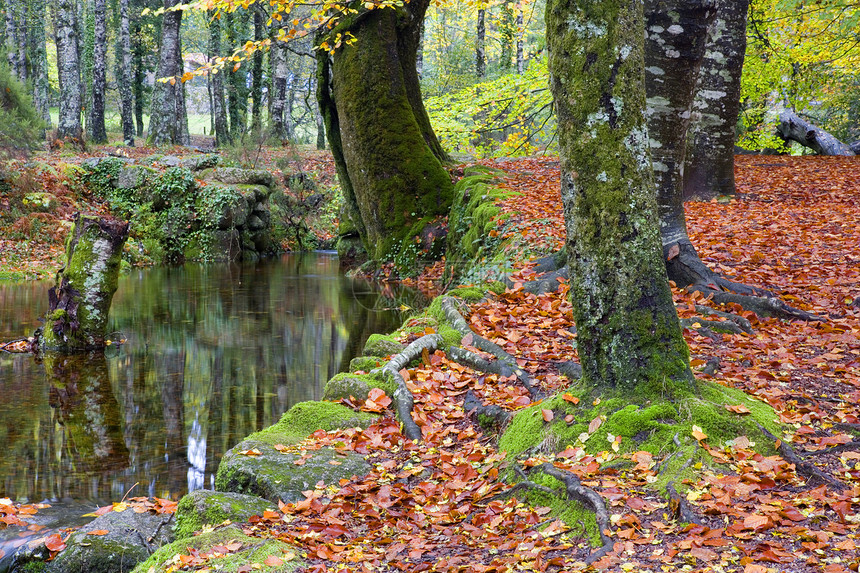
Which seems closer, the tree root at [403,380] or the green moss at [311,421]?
the tree root at [403,380]

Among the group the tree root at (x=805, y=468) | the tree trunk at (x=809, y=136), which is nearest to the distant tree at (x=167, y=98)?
the tree trunk at (x=809, y=136)

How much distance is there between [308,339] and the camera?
394 inches

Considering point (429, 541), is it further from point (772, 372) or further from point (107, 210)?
point (107, 210)

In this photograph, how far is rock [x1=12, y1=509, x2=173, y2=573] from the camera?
11.6ft

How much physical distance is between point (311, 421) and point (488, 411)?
1427mm

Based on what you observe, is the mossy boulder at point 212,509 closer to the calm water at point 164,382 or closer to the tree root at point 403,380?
the tree root at point 403,380

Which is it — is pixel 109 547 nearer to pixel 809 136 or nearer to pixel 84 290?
pixel 84 290

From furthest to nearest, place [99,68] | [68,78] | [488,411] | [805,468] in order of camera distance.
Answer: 1. [99,68]
2. [68,78]
3. [488,411]
4. [805,468]

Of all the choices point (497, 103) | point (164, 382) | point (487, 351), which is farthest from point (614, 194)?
point (497, 103)

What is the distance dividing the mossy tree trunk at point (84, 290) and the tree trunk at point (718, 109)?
9.07 meters

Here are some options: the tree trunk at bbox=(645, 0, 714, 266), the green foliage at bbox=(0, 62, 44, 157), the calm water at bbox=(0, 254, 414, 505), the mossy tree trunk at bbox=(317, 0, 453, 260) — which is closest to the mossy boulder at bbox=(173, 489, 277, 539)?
the calm water at bbox=(0, 254, 414, 505)

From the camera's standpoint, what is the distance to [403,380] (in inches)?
204

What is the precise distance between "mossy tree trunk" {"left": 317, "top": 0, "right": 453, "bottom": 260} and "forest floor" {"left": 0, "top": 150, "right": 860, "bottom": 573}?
6.93m

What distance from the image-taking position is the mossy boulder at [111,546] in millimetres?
3541
